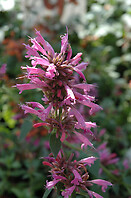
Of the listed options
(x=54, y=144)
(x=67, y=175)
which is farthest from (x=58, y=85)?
(x=67, y=175)

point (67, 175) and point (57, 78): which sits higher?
point (57, 78)

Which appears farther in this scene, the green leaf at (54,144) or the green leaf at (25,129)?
the green leaf at (25,129)

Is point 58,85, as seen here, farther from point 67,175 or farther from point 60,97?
point 67,175

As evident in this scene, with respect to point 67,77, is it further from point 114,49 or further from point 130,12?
point 130,12

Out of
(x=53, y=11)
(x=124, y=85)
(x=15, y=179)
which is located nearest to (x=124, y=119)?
(x=124, y=85)

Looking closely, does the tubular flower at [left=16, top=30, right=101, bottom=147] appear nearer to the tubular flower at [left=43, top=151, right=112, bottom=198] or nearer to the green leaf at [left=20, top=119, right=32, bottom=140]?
the tubular flower at [left=43, top=151, right=112, bottom=198]

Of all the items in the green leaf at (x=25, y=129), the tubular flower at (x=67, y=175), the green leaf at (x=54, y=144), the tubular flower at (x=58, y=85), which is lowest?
the tubular flower at (x=67, y=175)

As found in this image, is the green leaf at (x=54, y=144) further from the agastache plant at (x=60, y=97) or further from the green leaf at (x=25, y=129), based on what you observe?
the green leaf at (x=25, y=129)

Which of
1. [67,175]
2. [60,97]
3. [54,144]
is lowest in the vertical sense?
[67,175]

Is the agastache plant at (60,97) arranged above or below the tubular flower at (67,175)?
above

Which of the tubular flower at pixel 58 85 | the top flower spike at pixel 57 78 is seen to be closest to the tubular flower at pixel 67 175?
the tubular flower at pixel 58 85

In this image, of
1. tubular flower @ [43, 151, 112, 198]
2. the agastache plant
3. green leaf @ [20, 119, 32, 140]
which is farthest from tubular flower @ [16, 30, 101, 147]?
green leaf @ [20, 119, 32, 140]
